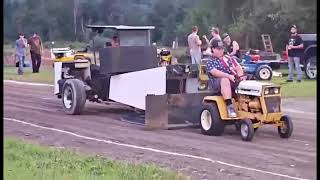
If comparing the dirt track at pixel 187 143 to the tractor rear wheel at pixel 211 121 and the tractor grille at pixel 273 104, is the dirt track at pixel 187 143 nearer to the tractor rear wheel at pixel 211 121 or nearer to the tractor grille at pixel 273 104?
the tractor rear wheel at pixel 211 121

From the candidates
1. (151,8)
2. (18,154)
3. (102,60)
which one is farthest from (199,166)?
(151,8)

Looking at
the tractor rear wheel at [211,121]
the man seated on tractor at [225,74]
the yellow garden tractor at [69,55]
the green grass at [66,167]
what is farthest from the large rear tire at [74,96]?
the green grass at [66,167]

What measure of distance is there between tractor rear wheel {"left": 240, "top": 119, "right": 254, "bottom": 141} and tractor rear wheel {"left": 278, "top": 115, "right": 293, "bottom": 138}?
565 mm

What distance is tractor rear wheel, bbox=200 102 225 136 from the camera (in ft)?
38.1

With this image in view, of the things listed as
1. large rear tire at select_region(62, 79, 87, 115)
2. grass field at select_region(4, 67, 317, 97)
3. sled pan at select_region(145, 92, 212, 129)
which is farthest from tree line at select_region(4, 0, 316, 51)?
sled pan at select_region(145, 92, 212, 129)

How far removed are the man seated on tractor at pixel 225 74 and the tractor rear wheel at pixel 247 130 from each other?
0.71ft

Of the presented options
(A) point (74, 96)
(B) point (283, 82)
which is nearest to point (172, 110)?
(A) point (74, 96)

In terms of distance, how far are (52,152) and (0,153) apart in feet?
9.88

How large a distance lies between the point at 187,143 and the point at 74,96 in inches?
147

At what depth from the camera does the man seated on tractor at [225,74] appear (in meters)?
11.6

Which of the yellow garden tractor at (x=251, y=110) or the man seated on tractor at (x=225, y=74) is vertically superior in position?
the man seated on tractor at (x=225, y=74)

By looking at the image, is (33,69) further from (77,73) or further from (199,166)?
(199,166)

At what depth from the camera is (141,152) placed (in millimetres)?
10328

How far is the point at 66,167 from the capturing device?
8.22m
